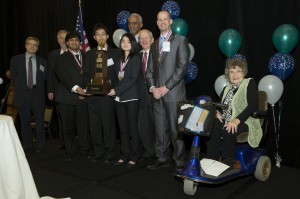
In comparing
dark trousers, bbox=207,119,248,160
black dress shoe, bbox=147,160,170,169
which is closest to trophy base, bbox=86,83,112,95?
black dress shoe, bbox=147,160,170,169

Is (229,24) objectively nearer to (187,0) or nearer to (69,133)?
(187,0)

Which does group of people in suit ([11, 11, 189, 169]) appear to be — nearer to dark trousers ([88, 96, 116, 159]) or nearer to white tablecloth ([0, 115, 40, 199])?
dark trousers ([88, 96, 116, 159])

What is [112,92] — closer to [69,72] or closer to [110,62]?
[110,62]

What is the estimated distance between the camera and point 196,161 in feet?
9.79

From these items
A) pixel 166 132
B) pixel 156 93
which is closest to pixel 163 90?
pixel 156 93

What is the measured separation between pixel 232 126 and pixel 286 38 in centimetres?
118

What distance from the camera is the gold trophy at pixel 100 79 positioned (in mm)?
3777

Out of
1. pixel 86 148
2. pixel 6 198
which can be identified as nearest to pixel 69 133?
pixel 86 148

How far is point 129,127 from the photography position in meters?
3.96

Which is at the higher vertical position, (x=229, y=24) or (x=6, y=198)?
(x=229, y=24)

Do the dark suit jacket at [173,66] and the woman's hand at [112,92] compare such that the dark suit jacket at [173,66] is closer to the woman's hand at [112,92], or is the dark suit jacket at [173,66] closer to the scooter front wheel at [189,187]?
the woman's hand at [112,92]

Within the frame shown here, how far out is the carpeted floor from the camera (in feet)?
10.2

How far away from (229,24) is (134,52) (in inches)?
53.3

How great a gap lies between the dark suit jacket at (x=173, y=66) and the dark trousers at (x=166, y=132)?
4.7 inches
